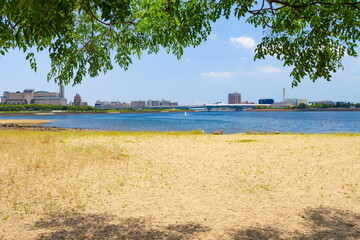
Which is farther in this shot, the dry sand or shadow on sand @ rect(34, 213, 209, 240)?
the dry sand

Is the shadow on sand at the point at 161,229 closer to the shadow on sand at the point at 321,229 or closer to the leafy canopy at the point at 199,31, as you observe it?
the shadow on sand at the point at 321,229

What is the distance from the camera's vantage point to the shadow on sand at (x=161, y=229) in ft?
26.2

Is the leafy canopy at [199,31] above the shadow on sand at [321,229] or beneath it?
above

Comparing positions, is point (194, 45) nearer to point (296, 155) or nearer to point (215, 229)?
point (215, 229)

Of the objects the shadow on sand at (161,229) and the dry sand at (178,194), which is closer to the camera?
the shadow on sand at (161,229)

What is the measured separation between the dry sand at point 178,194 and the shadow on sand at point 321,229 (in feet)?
0.10

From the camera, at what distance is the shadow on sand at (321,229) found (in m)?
7.98

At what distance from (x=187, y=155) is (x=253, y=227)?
11.5m

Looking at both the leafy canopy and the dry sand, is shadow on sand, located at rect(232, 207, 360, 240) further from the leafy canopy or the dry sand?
the leafy canopy

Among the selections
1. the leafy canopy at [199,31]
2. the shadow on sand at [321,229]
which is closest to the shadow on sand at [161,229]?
the shadow on sand at [321,229]

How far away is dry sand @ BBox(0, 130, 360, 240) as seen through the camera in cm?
855

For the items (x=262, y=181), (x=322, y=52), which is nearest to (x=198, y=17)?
(x=322, y=52)

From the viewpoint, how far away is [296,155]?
63.7 feet

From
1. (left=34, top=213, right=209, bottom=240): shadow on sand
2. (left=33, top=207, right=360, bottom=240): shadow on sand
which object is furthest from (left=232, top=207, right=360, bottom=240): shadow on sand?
(left=34, top=213, right=209, bottom=240): shadow on sand
